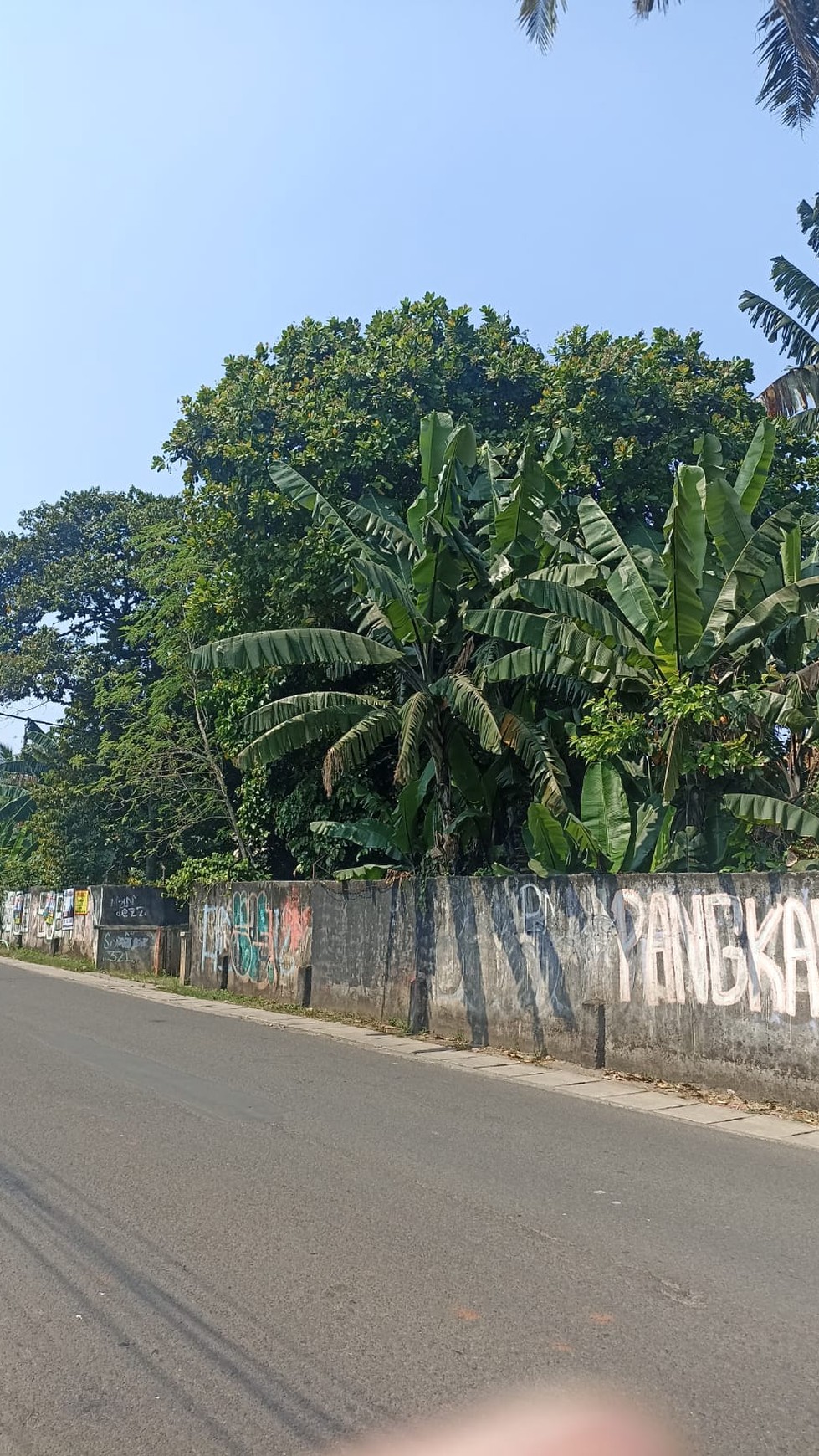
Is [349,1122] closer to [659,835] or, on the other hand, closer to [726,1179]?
[726,1179]

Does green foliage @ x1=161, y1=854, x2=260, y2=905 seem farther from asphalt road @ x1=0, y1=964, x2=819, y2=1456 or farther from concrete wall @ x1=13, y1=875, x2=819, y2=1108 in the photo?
asphalt road @ x1=0, y1=964, x2=819, y2=1456

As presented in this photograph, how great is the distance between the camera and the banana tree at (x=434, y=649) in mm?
14648

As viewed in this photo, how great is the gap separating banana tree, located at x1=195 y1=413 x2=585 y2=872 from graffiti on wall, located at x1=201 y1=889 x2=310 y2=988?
403cm

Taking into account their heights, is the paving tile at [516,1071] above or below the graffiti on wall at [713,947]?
below

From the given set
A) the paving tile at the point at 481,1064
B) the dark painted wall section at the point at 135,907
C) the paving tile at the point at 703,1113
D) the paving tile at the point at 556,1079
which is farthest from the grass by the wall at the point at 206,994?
the paving tile at the point at 703,1113

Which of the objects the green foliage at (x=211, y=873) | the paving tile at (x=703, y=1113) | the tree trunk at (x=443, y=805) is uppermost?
the tree trunk at (x=443, y=805)

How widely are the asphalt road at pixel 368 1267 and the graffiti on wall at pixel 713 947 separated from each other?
1599 mm

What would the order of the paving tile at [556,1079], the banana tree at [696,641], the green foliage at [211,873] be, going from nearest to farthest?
the paving tile at [556,1079]
the banana tree at [696,641]
the green foliage at [211,873]

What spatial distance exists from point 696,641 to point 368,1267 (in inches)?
355

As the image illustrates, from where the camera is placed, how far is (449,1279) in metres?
5.40

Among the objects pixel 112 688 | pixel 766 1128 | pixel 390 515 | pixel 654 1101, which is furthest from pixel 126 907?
pixel 766 1128

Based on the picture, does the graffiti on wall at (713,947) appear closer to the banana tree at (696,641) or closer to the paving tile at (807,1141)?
the paving tile at (807,1141)

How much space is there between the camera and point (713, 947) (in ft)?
36.9

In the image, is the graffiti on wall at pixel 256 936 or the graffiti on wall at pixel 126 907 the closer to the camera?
the graffiti on wall at pixel 256 936
